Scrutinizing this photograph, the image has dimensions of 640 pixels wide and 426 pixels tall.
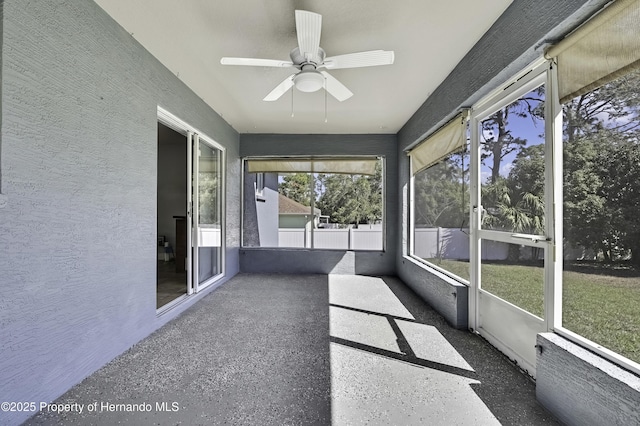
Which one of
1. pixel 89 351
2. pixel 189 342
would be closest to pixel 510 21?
pixel 189 342

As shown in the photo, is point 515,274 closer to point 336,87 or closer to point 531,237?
point 531,237

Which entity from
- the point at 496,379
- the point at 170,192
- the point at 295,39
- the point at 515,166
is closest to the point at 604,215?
the point at 515,166

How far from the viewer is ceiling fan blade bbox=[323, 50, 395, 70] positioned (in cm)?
207

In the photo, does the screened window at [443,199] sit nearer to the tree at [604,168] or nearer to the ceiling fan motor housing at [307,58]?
the tree at [604,168]

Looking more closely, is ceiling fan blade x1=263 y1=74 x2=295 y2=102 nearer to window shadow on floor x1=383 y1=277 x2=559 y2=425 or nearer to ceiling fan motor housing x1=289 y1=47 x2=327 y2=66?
ceiling fan motor housing x1=289 y1=47 x2=327 y2=66

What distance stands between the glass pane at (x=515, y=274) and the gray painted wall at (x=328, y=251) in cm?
266

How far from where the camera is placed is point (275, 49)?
2604 millimetres

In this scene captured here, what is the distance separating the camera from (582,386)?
149 cm

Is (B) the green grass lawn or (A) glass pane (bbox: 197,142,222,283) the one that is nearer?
(B) the green grass lawn

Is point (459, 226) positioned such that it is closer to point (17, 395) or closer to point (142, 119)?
point (142, 119)

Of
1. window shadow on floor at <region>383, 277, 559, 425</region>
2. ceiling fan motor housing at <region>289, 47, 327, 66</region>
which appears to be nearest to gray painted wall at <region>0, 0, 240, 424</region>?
ceiling fan motor housing at <region>289, 47, 327, 66</region>

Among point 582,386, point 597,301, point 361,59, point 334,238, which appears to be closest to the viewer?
point 582,386

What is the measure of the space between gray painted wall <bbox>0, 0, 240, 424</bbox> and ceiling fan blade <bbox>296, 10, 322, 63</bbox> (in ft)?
4.97

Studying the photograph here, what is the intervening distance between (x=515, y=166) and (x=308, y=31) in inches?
75.7
